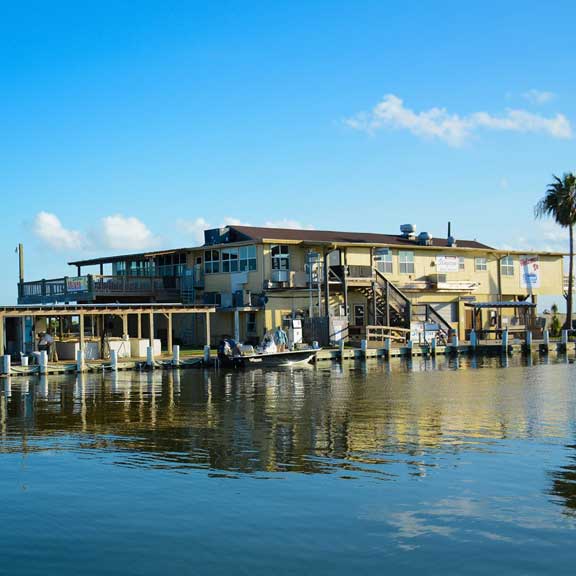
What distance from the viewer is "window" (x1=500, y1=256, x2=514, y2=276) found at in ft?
212

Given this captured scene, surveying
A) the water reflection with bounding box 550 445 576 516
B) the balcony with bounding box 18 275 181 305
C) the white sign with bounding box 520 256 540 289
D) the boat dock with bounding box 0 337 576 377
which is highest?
the white sign with bounding box 520 256 540 289

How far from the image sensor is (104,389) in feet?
108

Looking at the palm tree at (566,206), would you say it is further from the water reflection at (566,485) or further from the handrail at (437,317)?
the water reflection at (566,485)

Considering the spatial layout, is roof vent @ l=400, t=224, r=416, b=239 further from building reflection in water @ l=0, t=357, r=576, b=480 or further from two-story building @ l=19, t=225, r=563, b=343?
building reflection in water @ l=0, t=357, r=576, b=480

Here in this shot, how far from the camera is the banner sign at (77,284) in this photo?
167ft

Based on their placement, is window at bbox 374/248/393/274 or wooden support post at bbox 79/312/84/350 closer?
wooden support post at bbox 79/312/84/350

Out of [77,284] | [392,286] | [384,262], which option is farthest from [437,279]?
[77,284]

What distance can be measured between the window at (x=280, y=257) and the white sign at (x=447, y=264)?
13491mm

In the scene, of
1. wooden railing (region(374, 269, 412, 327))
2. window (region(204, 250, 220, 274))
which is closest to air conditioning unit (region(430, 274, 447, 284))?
wooden railing (region(374, 269, 412, 327))

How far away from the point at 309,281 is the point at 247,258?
441cm

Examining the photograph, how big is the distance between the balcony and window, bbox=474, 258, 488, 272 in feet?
76.9

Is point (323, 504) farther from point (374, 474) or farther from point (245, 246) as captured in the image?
point (245, 246)

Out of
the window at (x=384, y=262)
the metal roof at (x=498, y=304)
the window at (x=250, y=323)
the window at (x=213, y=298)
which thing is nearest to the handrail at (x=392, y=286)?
the window at (x=384, y=262)

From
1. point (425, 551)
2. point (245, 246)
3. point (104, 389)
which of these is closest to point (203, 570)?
point (425, 551)
